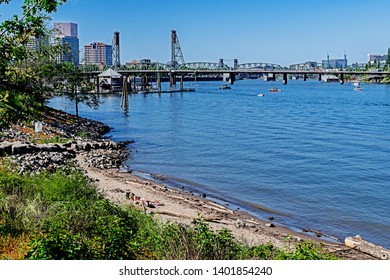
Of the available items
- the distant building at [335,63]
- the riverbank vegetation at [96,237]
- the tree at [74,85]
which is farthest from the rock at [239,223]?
the distant building at [335,63]

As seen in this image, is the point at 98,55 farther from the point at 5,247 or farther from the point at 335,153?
the point at 5,247

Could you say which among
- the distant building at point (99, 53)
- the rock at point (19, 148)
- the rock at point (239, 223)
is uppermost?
the distant building at point (99, 53)

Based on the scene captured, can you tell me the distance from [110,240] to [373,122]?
34179mm

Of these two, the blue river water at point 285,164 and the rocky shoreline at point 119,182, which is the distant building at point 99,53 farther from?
the rocky shoreline at point 119,182

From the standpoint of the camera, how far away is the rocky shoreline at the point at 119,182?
1125 cm

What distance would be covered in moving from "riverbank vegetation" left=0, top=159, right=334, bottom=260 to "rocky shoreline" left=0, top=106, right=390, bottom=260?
94.9 inches

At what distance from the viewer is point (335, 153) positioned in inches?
906

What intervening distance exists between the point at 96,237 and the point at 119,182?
30.9ft

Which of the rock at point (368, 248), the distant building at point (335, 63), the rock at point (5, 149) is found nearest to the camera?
the rock at point (368, 248)

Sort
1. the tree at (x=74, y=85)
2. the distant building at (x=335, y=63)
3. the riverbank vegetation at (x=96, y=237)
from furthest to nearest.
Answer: the distant building at (x=335, y=63) < the tree at (x=74, y=85) < the riverbank vegetation at (x=96, y=237)

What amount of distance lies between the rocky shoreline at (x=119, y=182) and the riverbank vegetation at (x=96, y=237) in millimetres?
2410

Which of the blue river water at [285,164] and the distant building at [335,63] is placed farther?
the distant building at [335,63]

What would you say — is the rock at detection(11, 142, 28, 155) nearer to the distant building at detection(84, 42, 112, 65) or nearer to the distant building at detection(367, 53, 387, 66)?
the distant building at detection(84, 42, 112, 65)

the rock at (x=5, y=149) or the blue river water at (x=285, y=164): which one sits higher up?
the rock at (x=5, y=149)
